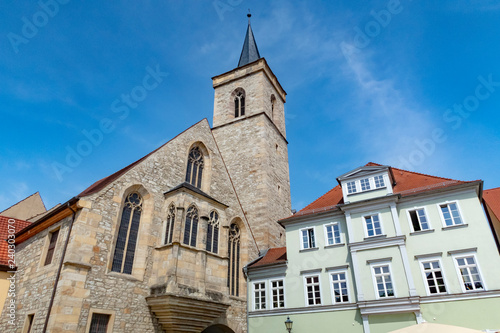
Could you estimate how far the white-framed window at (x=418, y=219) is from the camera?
1375cm

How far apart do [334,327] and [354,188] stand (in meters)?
6.19

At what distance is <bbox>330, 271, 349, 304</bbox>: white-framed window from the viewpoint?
14023 millimetres

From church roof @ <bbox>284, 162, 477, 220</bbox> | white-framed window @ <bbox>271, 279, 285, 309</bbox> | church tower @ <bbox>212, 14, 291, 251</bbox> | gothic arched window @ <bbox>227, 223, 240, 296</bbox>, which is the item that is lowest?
white-framed window @ <bbox>271, 279, 285, 309</bbox>

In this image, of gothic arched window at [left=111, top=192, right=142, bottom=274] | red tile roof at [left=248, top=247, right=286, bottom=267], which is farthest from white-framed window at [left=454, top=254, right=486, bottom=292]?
gothic arched window at [left=111, top=192, right=142, bottom=274]

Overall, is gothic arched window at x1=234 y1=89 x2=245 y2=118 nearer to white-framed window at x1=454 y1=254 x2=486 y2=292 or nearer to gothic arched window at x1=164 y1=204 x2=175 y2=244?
gothic arched window at x1=164 y1=204 x2=175 y2=244

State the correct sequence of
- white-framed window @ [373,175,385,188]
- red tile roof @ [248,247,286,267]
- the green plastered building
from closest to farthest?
1. the green plastered building
2. white-framed window @ [373,175,385,188]
3. red tile roof @ [248,247,286,267]

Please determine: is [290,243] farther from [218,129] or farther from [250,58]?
[250,58]

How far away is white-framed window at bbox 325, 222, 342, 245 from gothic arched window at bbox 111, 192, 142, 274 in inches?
337

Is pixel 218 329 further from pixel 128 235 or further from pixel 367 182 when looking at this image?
pixel 367 182

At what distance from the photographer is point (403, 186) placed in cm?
1537

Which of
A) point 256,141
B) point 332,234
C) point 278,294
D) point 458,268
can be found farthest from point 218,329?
point 256,141

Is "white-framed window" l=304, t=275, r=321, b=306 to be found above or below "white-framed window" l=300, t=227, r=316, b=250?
below

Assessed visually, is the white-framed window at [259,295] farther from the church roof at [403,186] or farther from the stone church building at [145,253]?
the church roof at [403,186]

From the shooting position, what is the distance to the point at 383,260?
44.9 ft
